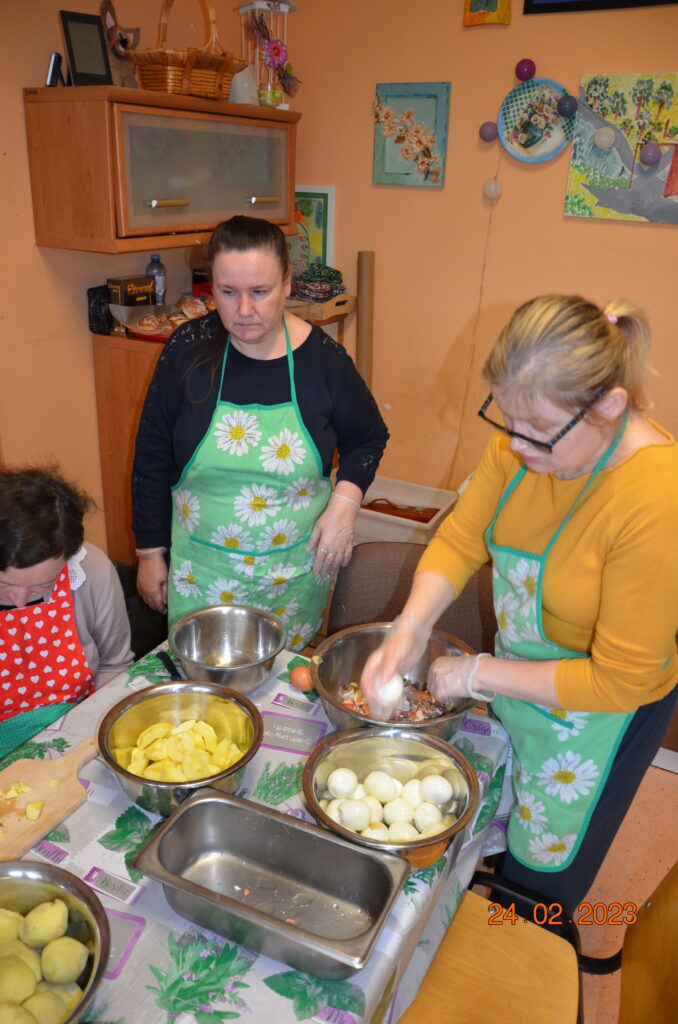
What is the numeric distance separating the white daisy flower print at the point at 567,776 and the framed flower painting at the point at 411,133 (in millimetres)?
2509

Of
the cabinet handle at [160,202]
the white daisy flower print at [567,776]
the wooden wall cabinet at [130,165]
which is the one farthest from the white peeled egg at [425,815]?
the cabinet handle at [160,202]

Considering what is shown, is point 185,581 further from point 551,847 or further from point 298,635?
point 551,847

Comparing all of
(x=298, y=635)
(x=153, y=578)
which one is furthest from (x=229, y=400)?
(x=298, y=635)

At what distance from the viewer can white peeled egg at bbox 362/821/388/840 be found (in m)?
1.10

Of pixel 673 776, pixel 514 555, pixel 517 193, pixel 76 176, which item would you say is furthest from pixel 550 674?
pixel 517 193

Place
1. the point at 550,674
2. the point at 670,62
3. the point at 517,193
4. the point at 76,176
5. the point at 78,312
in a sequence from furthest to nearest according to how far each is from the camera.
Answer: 1. the point at 517,193
2. the point at 78,312
3. the point at 670,62
4. the point at 76,176
5. the point at 550,674

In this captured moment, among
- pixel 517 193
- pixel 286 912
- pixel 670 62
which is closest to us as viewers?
pixel 286 912

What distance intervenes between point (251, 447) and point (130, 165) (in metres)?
1.25

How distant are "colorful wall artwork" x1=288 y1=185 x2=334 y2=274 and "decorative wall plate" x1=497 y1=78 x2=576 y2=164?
2.77ft

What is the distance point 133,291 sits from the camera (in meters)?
2.75

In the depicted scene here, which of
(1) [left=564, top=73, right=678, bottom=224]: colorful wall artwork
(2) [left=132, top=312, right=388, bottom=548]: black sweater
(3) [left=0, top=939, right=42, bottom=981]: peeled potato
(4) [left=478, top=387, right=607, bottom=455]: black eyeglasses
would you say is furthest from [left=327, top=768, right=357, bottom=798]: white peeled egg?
(1) [left=564, top=73, right=678, bottom=224]: colorful wall artwork

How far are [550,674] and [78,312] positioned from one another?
7.25 feet

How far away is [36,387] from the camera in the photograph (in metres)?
2.69

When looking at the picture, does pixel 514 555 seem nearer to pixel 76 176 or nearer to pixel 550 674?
pixel 550 674
